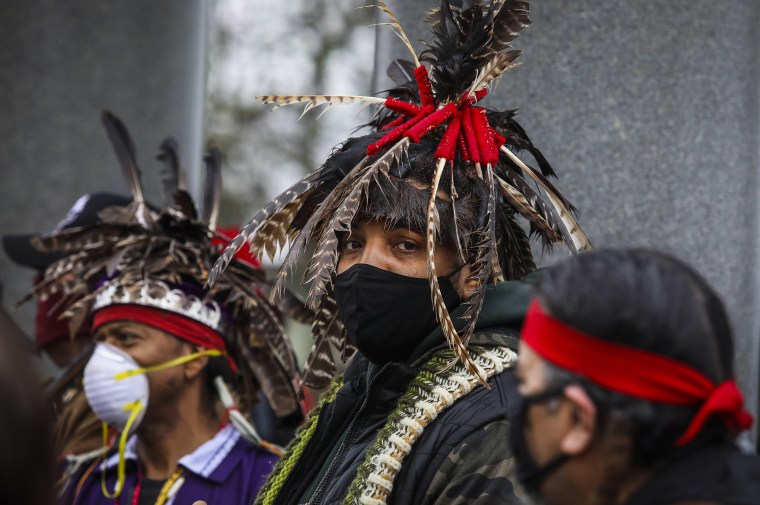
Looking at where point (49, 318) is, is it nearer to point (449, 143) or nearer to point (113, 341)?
point (113, 341)

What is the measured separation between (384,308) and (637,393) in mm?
1235

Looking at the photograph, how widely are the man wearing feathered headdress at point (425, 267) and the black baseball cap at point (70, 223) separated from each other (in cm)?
187

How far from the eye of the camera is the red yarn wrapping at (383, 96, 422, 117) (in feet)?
10.4

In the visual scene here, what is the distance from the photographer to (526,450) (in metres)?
1.83

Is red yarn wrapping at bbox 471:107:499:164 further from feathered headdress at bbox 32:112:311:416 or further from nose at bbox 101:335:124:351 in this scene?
nose at bbox 101:335:124:351

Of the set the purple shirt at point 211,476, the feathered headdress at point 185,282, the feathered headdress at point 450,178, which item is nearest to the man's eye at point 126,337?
the feathered headdress at point 185,282

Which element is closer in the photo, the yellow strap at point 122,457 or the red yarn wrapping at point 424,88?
the red yarn wrapping at point 424,88

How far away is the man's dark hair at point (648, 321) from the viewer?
1714 mm

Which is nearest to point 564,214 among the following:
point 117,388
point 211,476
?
point 211,476

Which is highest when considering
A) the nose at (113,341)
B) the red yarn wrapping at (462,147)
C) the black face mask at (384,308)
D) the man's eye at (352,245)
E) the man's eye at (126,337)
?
the red yarn wrapping at (462,147)

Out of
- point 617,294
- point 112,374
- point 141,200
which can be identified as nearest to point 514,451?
point 617,294

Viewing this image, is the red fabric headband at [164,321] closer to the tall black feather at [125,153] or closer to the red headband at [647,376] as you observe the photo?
the tall black feather at [125,153]

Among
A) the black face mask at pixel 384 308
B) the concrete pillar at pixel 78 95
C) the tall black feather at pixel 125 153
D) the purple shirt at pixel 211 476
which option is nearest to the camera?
the black face mask at pixel 384 308

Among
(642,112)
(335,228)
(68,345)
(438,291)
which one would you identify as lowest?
(68,345)
